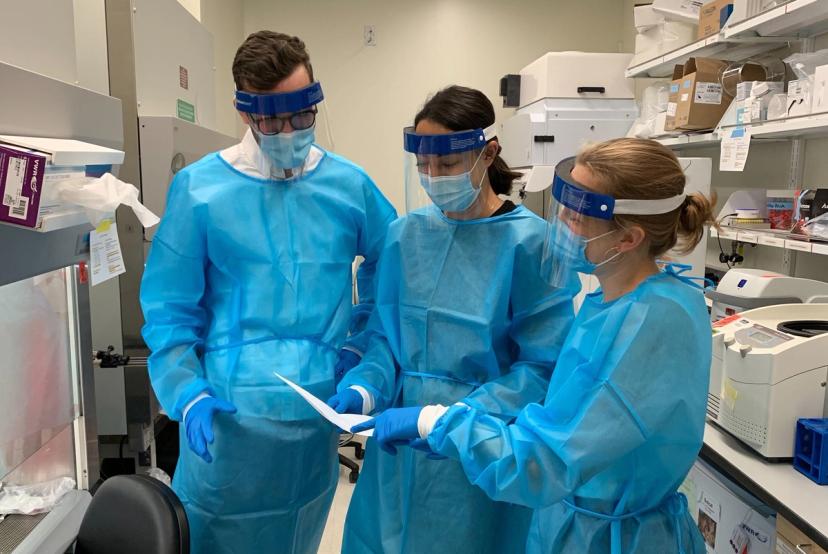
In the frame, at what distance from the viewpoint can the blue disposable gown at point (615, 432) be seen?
1.00 metres

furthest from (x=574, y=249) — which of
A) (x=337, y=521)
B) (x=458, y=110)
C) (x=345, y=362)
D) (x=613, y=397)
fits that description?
(x=337, y=521)

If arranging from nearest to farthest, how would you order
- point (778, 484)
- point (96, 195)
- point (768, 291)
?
point (96, 195) < point (778, 484) < point (768, 291)

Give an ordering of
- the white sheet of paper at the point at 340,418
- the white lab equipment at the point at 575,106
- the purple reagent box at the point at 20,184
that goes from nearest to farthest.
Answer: the purple reagent box at the point at 20,184 < the white sheet of paper at the point at 340,418 < the white lab equipment at the point at 575,106

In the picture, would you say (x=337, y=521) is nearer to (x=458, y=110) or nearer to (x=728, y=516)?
(x=728, y=516)

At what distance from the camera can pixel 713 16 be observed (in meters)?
2.59

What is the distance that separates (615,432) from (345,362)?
74cm

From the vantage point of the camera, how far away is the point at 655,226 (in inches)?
43.8

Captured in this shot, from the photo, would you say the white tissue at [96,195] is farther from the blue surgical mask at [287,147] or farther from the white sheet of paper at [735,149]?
the white sheet of paper at [735,149]

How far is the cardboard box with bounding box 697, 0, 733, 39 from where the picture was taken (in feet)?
8.18

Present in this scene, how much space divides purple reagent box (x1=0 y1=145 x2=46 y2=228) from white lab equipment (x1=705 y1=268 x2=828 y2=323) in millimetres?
2048

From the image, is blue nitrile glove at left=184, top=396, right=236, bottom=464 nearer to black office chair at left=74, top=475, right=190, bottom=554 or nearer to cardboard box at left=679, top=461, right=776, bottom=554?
black office chair at left=74, top=475, right=190, bottom=554

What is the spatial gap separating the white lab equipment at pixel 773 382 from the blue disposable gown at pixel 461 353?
0.67 metres

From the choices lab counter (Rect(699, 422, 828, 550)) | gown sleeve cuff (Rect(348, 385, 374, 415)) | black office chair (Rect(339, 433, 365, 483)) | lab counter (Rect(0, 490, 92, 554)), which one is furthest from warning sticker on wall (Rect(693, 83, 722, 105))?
lab counter (Rect(0, 490, 92, 554))

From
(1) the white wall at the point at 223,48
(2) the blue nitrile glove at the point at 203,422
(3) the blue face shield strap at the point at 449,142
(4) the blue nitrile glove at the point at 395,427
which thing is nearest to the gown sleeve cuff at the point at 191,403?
(2) the blue nitrile glove at the point at 203,422
